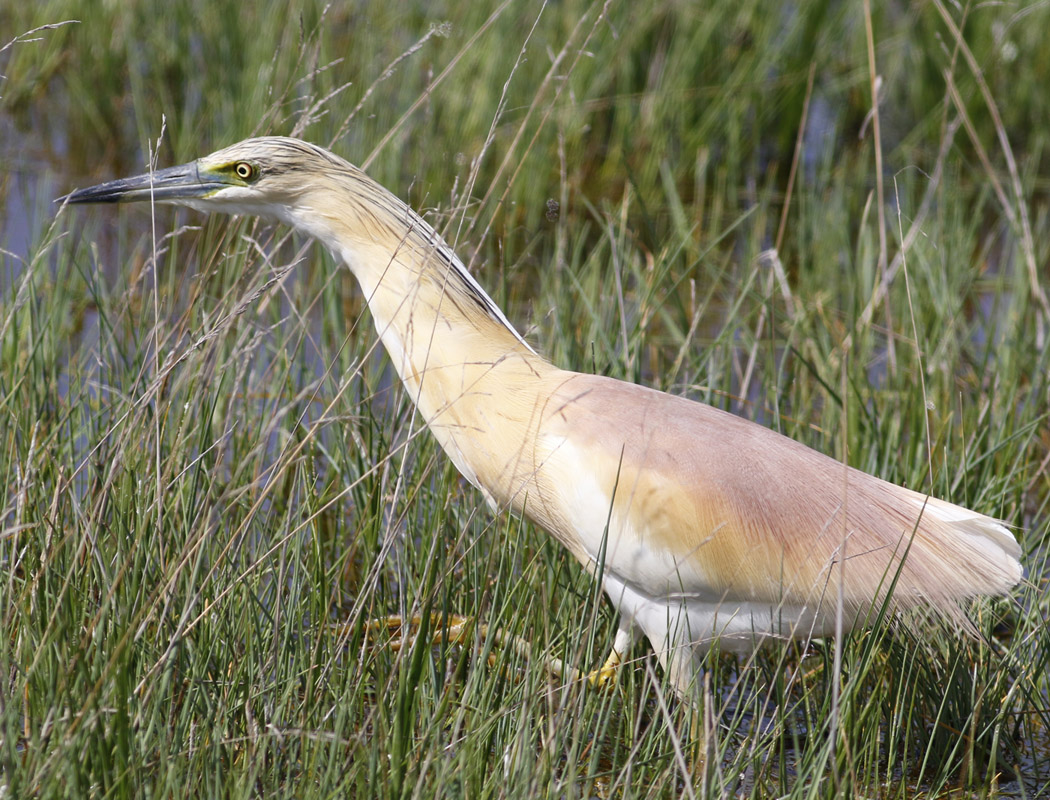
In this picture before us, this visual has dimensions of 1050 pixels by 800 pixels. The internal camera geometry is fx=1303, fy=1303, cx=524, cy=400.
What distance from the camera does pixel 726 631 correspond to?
254 centimetres

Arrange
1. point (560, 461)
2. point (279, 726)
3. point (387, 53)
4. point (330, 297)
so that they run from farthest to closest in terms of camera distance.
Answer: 1. point (387, 53)
2. point (330, 297)
3. point (560, 461)
4. point (279, 726)

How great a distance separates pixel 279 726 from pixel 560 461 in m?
0.71

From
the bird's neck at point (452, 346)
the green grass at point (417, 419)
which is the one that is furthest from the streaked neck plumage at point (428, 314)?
the green grass at point (417, 419)

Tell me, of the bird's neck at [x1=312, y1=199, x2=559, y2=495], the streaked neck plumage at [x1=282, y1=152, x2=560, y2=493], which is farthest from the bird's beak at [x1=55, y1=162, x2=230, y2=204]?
the bird's neck at [x1=312, y1=199, x2=559, y2=495]

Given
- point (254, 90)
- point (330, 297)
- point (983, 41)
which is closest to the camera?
point (330, 297)

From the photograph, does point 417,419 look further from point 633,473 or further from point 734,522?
point 734,522

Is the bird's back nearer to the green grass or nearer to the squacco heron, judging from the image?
the squacco heron

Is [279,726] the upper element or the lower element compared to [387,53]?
lower

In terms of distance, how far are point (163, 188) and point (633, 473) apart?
3.49 ft

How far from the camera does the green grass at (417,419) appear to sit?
6.59 ft

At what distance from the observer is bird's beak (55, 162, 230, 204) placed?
8.26 feet

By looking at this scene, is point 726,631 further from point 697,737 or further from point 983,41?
point 983,41

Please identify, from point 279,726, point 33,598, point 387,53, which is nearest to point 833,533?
point 279,726

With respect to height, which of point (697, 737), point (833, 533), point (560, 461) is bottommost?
point (697, 737)
